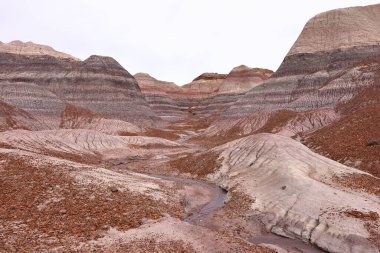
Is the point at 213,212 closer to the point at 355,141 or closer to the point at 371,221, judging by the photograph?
the point at 371,221

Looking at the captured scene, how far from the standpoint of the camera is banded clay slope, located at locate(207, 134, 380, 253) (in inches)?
893

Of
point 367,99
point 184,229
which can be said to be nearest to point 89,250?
point 184,229

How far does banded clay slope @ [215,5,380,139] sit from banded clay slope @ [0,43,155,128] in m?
40.2

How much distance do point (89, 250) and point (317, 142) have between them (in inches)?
1774

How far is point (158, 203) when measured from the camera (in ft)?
95.2

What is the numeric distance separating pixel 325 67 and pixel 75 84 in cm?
8896

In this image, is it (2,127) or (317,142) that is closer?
(317,142)

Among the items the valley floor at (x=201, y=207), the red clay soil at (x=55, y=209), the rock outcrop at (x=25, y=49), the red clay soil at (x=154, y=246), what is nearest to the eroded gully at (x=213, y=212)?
the valley floor at (x=201, y=207)

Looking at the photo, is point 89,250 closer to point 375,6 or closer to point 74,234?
point 74,234

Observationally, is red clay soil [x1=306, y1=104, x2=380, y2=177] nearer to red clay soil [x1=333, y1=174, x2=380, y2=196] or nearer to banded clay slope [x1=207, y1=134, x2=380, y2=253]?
red clay soil [x1=333, y1=174, x2=380, y2=196]

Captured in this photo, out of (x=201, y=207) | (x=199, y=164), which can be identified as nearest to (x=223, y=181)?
(x=201, y=207)

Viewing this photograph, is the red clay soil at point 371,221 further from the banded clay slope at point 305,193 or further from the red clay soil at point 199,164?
the red clay soil at point 199,164

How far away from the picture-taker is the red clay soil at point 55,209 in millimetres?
19891

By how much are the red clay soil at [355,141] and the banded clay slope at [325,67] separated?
94.0 feet
